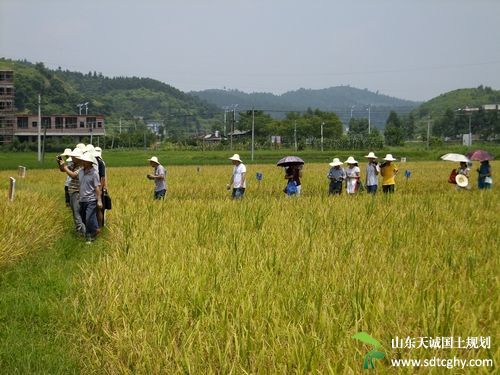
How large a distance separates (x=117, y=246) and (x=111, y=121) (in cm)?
12741

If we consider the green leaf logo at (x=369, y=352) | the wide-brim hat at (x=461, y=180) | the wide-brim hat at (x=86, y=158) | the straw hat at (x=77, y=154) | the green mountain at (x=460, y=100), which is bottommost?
the green leaf logo at (x=369, y=352)

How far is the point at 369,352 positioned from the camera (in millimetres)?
2053

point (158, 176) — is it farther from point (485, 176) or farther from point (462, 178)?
point (485, 176)

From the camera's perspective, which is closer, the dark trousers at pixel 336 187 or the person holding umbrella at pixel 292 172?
the person holding umbrella at pixel 292 172

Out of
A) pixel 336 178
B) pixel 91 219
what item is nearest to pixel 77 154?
pixel 91 219

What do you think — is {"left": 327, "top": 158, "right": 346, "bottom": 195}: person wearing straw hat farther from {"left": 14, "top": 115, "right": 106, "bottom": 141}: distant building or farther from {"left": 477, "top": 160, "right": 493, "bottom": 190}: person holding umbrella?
{"left": 14, "top": 115, "right": 106, "bottom": 141}: distant building

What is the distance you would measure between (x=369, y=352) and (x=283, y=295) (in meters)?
1.36

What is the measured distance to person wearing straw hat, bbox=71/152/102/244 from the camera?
→ 25.5 ft

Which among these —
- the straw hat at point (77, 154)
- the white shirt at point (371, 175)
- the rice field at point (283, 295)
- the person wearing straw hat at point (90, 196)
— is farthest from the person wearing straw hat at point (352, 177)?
the straw hat at point (77, 154)

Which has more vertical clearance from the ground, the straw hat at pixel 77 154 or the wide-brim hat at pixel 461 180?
the straw hat at pixel 77 154

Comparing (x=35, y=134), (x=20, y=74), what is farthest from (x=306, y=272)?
(x=20, y=74)

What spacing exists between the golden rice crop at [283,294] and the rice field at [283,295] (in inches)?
0.5

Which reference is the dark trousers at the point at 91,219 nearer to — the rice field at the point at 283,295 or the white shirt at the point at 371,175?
the rice field at the point at 283,295

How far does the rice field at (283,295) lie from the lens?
259cm
